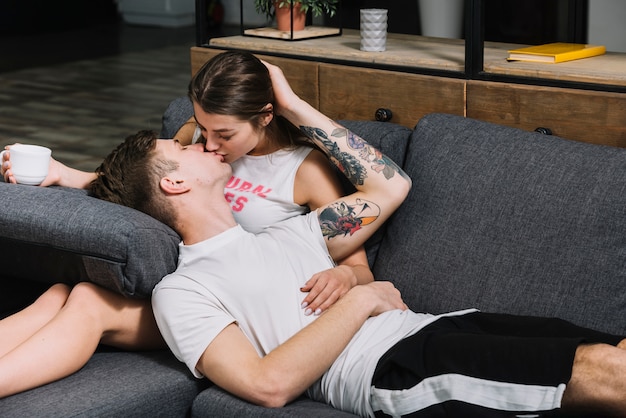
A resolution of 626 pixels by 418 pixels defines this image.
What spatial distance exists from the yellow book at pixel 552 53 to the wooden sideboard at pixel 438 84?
0.04 meters

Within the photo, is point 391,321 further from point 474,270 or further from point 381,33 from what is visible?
point 381,33

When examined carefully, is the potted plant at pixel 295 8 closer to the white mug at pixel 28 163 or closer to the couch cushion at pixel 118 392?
the white mug at pixel 28 163

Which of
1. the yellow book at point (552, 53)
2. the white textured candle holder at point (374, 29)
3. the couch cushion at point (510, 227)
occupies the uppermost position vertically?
the white textured candle holder at point (374, 29)

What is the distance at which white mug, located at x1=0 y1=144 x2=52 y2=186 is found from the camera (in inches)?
89.6

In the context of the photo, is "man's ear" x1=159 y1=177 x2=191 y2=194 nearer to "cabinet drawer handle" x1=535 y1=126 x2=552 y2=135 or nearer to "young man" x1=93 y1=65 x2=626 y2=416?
"young man" x1=93 y1=65 x2=626 y2=416

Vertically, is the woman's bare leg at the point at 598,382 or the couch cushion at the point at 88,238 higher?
the couch cushion at the point at 88,238

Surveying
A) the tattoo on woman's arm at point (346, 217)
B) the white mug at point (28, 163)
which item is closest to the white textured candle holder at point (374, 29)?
the tattoo on woman's arm at point (346, 217)

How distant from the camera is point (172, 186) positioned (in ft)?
6.95

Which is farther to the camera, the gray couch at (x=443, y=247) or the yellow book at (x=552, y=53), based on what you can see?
the yellow book at (x=552, y=53)

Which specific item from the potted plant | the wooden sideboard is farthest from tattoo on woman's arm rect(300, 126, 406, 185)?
the potted plant

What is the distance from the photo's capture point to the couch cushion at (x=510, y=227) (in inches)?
81.0

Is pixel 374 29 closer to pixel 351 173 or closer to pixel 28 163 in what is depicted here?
pixel 351 173

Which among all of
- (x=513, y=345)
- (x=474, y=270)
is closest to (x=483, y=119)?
A: (x=474, y=270)

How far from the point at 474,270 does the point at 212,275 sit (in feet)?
2.00
